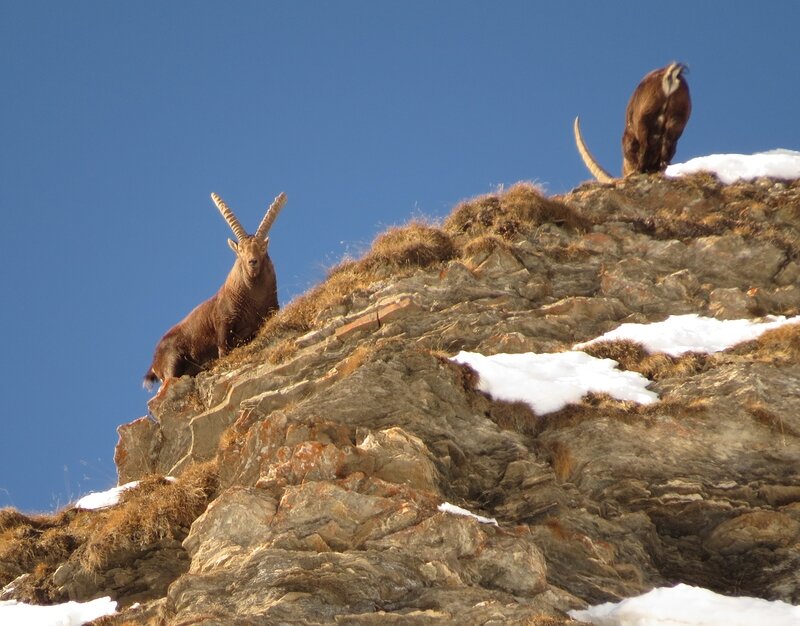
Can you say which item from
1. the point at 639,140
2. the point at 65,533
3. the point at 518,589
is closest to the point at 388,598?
the point at 518,589

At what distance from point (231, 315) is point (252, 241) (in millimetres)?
1324

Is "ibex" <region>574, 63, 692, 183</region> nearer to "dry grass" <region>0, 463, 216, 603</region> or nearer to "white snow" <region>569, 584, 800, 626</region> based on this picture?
"dry grass" <region>0, 463, 216, 603</region>

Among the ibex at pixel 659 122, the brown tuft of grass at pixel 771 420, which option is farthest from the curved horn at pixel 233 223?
the brown tuft of grass at pixel 771 420

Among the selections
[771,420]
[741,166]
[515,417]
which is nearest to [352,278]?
[515,417]

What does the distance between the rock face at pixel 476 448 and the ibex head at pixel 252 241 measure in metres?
1.47

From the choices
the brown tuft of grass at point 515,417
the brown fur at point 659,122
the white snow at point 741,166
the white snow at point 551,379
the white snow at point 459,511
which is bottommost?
the white snow at point 459,511

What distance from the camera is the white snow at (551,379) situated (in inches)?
487

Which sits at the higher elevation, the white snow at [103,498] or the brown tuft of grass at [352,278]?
the brown tuft of grass at [352,278]

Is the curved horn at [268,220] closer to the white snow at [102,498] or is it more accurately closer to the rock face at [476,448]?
the rock face at [476,448]

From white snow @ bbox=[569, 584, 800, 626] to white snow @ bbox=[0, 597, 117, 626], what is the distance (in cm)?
460

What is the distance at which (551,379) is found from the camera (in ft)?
42.3

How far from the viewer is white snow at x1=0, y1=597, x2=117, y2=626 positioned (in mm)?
10664

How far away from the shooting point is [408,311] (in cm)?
1453

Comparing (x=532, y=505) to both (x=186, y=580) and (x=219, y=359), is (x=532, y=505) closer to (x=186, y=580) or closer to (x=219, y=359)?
(x=186, y=580)
